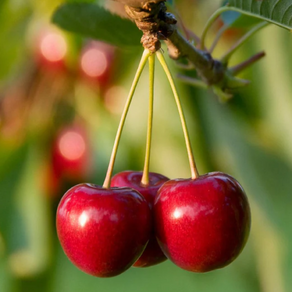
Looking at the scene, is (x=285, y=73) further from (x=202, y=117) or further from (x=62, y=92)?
(x=62, y=92)

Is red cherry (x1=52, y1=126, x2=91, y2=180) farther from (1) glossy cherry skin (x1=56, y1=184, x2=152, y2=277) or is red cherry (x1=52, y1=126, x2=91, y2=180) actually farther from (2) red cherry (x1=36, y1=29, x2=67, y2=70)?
(1) glossy cherry skin (x1=56, y1=184, x2=152, y2=277)

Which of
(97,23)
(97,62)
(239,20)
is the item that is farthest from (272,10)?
(97,62)

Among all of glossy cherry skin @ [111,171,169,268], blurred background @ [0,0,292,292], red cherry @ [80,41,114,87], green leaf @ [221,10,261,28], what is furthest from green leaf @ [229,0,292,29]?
red cherry @ [80,41,114,87]

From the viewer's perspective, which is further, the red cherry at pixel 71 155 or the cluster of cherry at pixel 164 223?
the red cherry at pixel 71 155

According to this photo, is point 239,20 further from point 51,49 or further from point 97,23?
point 51,49

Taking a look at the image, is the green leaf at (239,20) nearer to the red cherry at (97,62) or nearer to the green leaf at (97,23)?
the green leaf at (97,23)


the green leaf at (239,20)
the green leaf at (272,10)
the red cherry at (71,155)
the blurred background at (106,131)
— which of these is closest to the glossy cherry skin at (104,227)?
the green leaf at (272,10)

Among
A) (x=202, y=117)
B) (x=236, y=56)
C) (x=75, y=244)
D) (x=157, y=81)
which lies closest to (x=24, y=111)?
(x=157, y=81)
